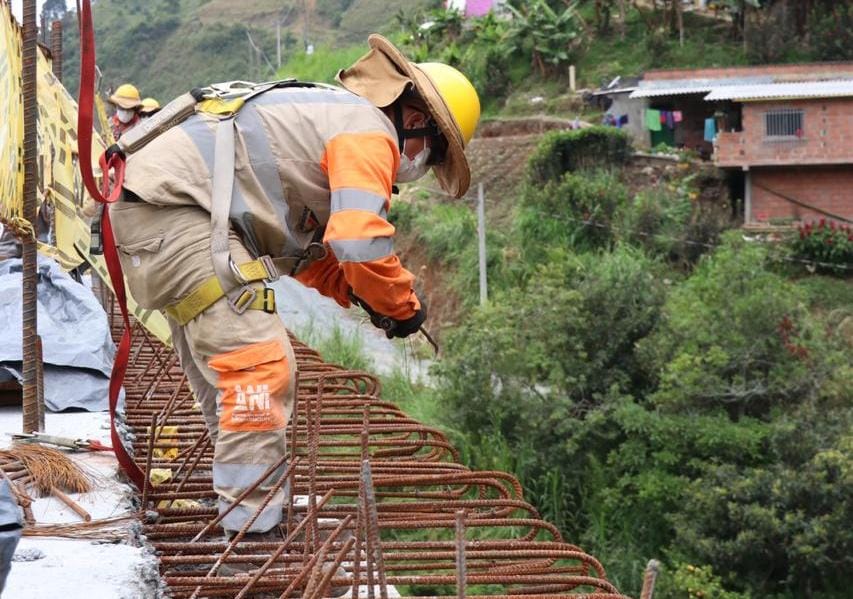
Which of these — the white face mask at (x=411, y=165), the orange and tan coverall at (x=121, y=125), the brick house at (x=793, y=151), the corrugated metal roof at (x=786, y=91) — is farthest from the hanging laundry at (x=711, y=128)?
the white face mask at (x=411, y=165)

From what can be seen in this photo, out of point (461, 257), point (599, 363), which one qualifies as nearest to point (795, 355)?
point (599, 363)

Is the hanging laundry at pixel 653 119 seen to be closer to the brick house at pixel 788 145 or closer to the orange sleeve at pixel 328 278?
the brick house at pixel 788 145

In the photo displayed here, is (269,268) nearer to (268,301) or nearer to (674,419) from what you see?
(268,301)

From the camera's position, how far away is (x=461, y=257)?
23547mm

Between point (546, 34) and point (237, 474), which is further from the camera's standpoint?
point (546, 34)

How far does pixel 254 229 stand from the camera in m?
3.38

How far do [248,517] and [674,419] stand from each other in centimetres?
1092

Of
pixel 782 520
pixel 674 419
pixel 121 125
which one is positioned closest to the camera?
pixel 121 125

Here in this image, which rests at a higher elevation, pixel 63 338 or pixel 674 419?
pixel 63 338

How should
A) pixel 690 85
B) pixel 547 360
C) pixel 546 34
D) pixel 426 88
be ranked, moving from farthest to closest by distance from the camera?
pixel 546 34 → pixel 690 85 → pixel 547 360 → pixel 426 88

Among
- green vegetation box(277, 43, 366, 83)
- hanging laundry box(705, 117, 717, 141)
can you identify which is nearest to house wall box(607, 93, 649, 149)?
hanging laundry box(705, 117, 717, 141)

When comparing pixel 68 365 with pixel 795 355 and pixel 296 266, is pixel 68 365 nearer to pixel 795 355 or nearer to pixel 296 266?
pixel 296 266

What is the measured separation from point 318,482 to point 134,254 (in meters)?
0.88

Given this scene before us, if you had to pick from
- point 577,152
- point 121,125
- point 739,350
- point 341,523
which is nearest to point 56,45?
point 121,125
